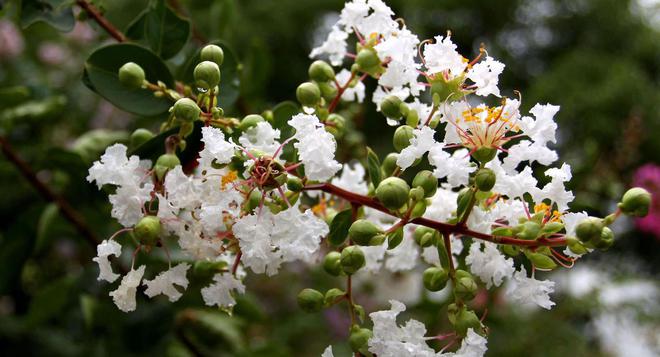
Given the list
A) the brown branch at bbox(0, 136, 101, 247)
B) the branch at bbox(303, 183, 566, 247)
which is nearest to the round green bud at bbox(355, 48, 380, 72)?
the branch at bbox(303, 183, 566, 247)

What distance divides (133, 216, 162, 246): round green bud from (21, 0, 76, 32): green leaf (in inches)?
13.6

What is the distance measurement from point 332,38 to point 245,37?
206 cm

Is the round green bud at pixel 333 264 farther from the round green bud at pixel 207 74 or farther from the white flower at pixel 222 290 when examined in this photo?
the round green bud at pixel 207 74

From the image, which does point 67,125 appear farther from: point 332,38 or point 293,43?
point 293,43

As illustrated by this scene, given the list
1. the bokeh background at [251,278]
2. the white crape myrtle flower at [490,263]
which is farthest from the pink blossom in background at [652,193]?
the white crape myrtle flower at [490,263]

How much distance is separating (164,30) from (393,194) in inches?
14.8

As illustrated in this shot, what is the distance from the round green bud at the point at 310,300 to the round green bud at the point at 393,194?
12 cm

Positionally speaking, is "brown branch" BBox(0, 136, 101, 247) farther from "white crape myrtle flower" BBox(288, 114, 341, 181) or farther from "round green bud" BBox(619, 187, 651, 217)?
"round green bud" BBox(619, 187, 651, 217)

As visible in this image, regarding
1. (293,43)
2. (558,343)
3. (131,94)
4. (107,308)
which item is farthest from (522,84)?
(131,94)

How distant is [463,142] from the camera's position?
53cm

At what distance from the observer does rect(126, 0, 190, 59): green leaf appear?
736 mm

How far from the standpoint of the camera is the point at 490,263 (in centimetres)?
57

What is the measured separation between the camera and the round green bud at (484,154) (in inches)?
20.6

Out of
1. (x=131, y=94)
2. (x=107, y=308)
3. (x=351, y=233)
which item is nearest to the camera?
(x=351, y=233)
